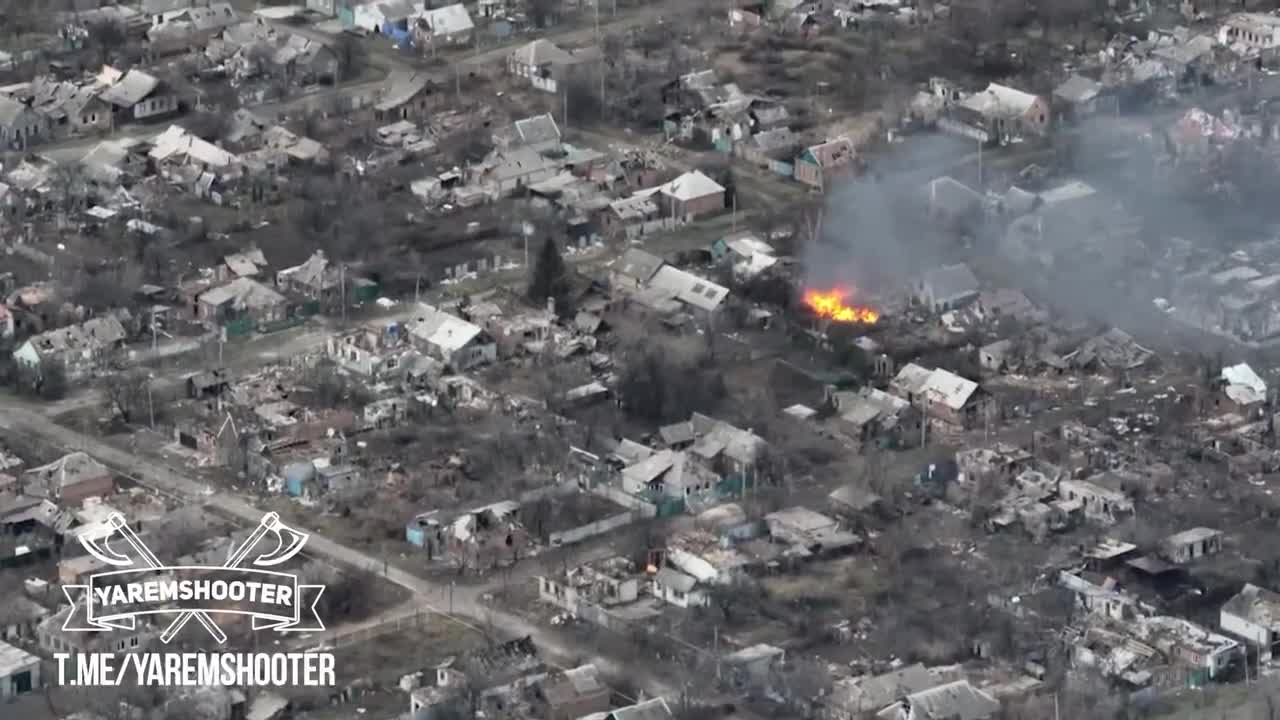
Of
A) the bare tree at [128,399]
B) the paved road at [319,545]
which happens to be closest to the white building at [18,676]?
the paved road at [319,545]

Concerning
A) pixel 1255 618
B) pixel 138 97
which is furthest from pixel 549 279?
pixel 1255 618

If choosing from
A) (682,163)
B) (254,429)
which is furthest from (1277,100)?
(254,429)

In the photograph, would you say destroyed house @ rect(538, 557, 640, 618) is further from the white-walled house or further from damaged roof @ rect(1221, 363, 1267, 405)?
damaged roof @ rect(1221, 363, 1267, 405)

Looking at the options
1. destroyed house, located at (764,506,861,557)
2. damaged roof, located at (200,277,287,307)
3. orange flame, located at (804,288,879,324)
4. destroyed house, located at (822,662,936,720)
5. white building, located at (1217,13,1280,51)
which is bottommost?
white building, located at (1217,13,1280,51)

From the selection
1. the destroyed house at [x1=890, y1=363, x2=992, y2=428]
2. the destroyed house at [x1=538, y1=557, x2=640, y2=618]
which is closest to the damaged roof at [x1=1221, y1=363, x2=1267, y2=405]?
the destroyed house at [x1=890, y1=363, x2=992, y2=428]

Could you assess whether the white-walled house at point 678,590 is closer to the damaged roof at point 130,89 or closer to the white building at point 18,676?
the white building at point 18,676

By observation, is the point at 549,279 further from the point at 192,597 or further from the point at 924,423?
the point at 192,597
